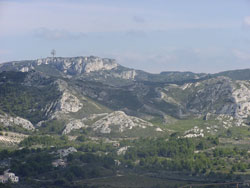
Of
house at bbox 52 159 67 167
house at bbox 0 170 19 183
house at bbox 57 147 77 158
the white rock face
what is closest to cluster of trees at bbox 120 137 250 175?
the white rock face

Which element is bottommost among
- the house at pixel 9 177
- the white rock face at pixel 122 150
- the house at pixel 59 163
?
the house at pixel 9 177

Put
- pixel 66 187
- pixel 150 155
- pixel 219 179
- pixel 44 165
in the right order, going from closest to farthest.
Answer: pixel 66 187 < pixel 219 179 < pixel 44 165 < pixel 150 155

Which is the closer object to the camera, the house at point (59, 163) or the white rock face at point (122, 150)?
the house at point (59, 163)

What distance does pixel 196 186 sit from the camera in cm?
13675

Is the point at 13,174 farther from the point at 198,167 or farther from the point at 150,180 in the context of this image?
the point at 198,167

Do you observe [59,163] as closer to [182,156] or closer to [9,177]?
[9,177]

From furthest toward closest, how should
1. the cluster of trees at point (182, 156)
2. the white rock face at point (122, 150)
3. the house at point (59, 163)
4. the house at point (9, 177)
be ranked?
the white rock face at point (122, 150) → the cluster of trees at point (182, 156) → the house at point (59, 163) → the house at point (9, 177)

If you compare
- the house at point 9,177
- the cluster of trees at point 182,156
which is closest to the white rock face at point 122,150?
the cluster of trees at point 182,156

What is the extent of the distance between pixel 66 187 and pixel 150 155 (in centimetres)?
5157

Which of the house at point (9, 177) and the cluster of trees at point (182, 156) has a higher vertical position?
the cluster of trees at point (182, 156)

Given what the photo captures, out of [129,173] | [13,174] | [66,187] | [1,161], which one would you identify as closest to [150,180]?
[129,173]

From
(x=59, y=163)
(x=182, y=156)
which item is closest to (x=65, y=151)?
(x=59, y=163)

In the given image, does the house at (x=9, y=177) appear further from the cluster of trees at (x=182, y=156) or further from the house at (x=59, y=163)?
the cluster of trees at (x=182, y=156)

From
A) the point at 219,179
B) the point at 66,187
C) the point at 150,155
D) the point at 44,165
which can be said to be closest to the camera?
the point at 66,187
